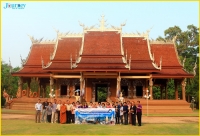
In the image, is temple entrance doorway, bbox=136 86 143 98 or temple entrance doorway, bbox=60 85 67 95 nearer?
temple entrance doorway, bbox=136 86 143 98

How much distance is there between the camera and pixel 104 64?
3094 cm

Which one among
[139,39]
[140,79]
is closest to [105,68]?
[140,79]

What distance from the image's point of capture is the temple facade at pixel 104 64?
30.7m

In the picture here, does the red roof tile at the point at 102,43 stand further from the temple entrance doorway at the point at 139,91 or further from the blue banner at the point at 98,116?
the blue banner at the point at 98,116

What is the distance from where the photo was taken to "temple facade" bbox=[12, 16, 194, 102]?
30.7 meters

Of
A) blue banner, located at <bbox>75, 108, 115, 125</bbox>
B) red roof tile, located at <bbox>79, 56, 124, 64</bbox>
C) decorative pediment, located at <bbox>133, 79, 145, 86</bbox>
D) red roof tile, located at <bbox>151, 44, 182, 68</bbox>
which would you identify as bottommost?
blue banner, located at <bbox>75, 108, 115, 125</bbox>

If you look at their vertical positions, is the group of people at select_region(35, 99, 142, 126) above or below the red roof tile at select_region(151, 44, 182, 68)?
below

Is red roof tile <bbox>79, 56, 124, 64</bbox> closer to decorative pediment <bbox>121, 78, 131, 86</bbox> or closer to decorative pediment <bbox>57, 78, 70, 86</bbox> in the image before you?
decorative pediment <bbox>121, 78, 131, 86</bbox>

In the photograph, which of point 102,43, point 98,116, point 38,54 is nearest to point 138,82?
point 102,43

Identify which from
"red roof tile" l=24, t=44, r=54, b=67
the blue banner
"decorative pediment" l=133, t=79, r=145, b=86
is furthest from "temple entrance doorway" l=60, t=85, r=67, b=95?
the blue banner

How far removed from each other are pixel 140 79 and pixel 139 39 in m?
4.91

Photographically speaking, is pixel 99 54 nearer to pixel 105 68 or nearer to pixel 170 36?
pixel 105 68

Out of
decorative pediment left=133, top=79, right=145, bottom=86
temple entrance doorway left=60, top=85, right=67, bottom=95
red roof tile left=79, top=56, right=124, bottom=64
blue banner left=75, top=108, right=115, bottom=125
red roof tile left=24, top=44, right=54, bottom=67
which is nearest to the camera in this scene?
blue banner left=75, top=108, right=115, bottom=125

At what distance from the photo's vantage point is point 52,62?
3316 centimetres
